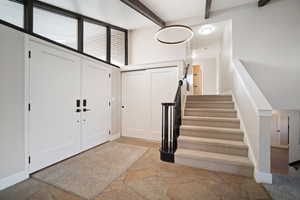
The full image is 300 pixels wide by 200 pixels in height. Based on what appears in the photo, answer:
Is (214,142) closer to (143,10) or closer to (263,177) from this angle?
(263,177)

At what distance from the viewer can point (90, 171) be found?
6.94ft

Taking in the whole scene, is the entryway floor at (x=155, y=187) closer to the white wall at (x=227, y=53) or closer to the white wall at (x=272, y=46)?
the white wall at (x=272, y=46)

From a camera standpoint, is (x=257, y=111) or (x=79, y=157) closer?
(x=257, y=111)

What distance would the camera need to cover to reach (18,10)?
2.02 m

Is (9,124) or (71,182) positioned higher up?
(9,124)

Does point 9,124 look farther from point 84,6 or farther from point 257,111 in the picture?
point 257,111

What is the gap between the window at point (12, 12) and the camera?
6.01 feet

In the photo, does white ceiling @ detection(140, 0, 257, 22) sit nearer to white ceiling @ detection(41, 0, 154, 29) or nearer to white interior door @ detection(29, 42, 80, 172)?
white ceiling @ detection(41, 0, 154, 29)

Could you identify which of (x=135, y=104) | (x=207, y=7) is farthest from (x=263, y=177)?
(x=207, y=7)

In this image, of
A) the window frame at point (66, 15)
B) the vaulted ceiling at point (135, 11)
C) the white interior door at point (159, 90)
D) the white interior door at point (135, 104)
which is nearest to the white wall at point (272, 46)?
the vaulted ceiling at point (135, 11)

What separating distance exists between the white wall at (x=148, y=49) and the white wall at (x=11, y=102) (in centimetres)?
270

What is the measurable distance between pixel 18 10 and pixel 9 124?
66.2 inches

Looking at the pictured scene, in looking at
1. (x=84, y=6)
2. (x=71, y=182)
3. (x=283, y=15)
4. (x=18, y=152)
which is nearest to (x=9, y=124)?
(x=18, y=152)

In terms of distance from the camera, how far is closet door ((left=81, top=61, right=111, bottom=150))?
291 cm
